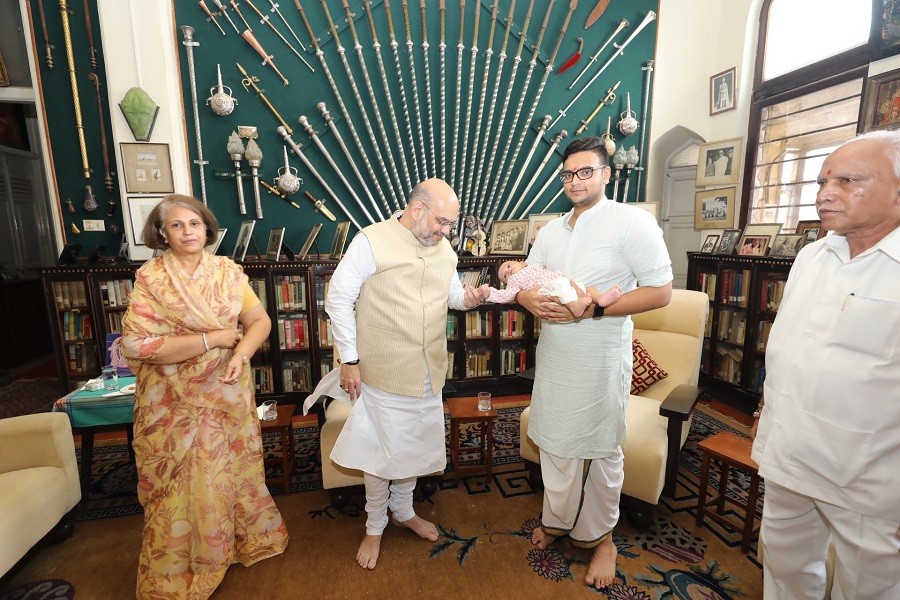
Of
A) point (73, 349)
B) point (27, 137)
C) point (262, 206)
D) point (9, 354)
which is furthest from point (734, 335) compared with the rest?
point (27, 137)

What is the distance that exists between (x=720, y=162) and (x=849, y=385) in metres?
3.71

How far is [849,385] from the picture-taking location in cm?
108

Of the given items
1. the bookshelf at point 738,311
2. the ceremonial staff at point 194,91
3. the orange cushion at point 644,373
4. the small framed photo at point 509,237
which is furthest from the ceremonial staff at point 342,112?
the bookshelf at point 738,311

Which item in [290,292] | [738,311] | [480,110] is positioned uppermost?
[480,110]

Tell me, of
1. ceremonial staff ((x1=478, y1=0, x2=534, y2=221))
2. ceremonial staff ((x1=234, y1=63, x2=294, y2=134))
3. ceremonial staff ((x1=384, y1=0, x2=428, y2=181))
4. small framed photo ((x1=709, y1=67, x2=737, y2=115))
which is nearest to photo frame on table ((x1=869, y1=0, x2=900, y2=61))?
small framed photo ((x1=709, y1=67, x2=737, y2=115))

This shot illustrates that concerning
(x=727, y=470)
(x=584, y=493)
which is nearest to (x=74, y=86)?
(x=584, y=493)

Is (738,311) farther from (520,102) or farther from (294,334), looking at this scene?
(294,334)

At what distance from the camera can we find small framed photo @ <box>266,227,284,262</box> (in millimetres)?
3371

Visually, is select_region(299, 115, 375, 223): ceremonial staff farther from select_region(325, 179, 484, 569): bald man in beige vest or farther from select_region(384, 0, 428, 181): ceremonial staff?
select_region(325, 179, 484, 569): bald man in beige vest

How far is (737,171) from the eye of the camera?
155 inches

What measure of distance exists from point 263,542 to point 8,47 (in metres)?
4.58

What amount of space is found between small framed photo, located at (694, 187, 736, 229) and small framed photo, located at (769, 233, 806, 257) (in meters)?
0.87

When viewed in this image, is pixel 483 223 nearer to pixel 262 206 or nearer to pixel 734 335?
pixel 262 206

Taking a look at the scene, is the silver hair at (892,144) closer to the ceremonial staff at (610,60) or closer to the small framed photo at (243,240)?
the ceremonial staff at (610,60)
